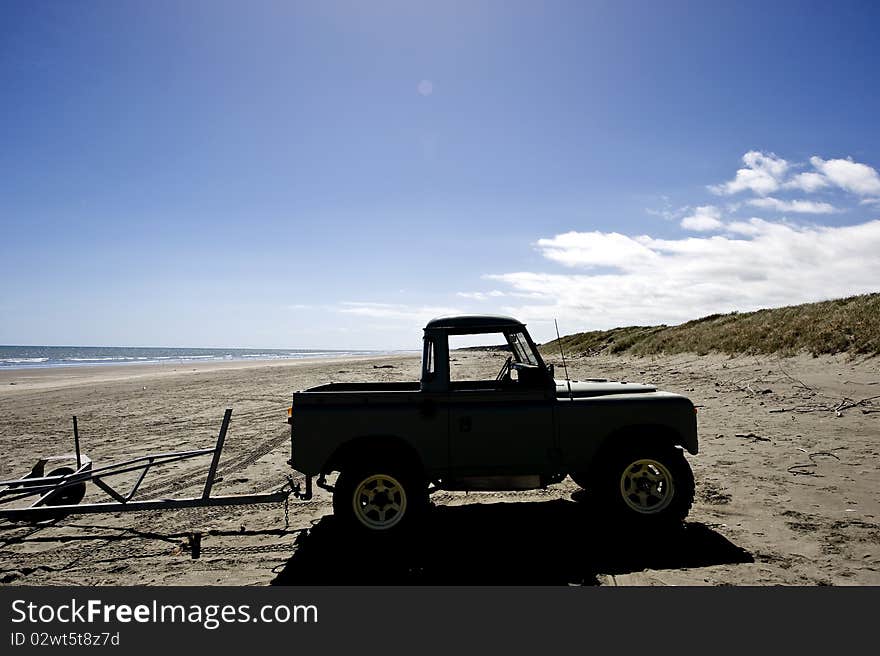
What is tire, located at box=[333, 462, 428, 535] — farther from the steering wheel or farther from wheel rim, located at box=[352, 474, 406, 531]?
the steering wheel

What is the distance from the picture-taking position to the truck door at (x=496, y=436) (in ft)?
17.2

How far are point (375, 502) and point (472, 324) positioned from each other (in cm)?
221

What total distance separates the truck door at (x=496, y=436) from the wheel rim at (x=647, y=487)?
879 mm

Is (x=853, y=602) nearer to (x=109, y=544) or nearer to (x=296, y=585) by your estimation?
(x=296, y=585)

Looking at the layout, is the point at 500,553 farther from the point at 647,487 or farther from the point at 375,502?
the point at 647,487

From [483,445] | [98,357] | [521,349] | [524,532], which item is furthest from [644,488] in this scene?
[98,357]

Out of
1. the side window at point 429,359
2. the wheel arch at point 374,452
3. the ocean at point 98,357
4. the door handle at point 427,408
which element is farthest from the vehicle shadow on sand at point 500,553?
the ocean at point 98,357

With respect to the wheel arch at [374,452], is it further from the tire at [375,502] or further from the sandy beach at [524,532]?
the sandy beach at [524,532]

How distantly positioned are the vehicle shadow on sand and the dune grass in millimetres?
13219

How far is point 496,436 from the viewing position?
524cm

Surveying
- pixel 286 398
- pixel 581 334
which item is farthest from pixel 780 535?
pixel 581 334

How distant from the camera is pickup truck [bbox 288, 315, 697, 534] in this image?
16.8 feet

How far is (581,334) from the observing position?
5356cm

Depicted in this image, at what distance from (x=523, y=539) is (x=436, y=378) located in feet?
6.44
